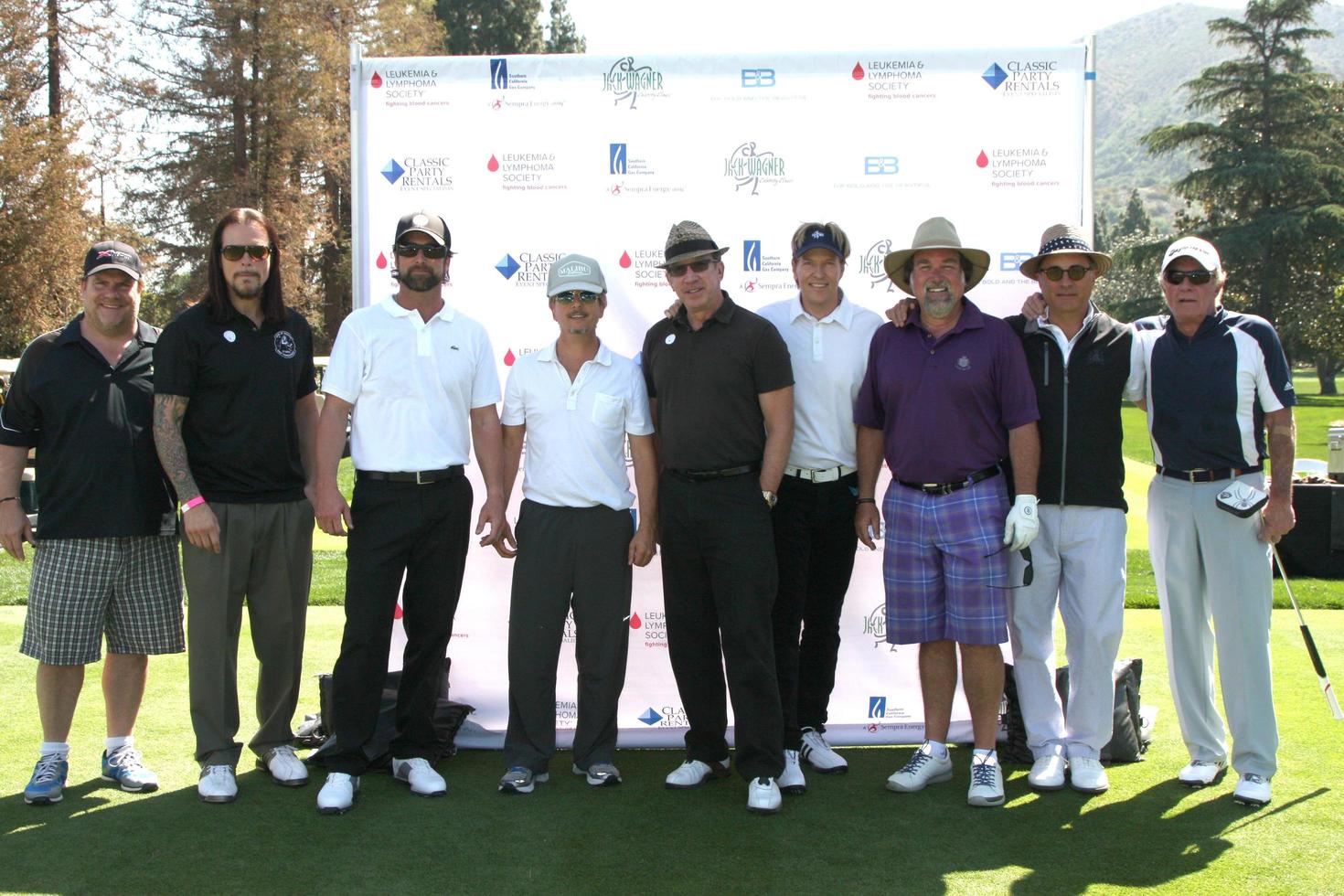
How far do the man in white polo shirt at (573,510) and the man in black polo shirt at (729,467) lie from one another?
0.16 meters

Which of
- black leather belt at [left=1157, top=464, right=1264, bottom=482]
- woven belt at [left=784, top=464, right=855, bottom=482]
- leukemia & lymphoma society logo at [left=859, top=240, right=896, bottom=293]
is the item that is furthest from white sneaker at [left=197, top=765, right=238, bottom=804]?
black leather belt at [left=1157, top=464, right=1264, bottom=482]

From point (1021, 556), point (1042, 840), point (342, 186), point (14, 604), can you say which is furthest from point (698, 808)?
point (342, 186)

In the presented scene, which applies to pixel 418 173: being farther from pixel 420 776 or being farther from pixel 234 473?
pixel 420 776

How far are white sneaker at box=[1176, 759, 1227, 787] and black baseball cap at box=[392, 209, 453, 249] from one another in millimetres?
3227

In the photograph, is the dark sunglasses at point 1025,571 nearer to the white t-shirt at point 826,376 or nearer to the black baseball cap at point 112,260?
the white t-shirt at point 826,376

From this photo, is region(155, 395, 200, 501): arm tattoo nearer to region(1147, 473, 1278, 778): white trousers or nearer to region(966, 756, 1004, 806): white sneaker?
region(966, 756, 1004, 806): white sneaker

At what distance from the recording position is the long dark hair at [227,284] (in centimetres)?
400

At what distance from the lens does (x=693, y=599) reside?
13.4 feet

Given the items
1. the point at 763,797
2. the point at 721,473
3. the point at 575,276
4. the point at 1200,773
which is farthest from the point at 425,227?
the point at 1200,773

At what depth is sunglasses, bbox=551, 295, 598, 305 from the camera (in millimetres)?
4062

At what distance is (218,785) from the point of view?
13.1 ft

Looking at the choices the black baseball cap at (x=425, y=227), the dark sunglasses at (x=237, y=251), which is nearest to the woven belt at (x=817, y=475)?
the black baseball cap at (x=425, y=227)

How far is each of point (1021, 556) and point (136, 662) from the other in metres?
3.18

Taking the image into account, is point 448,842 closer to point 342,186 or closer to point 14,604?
point 14,604
